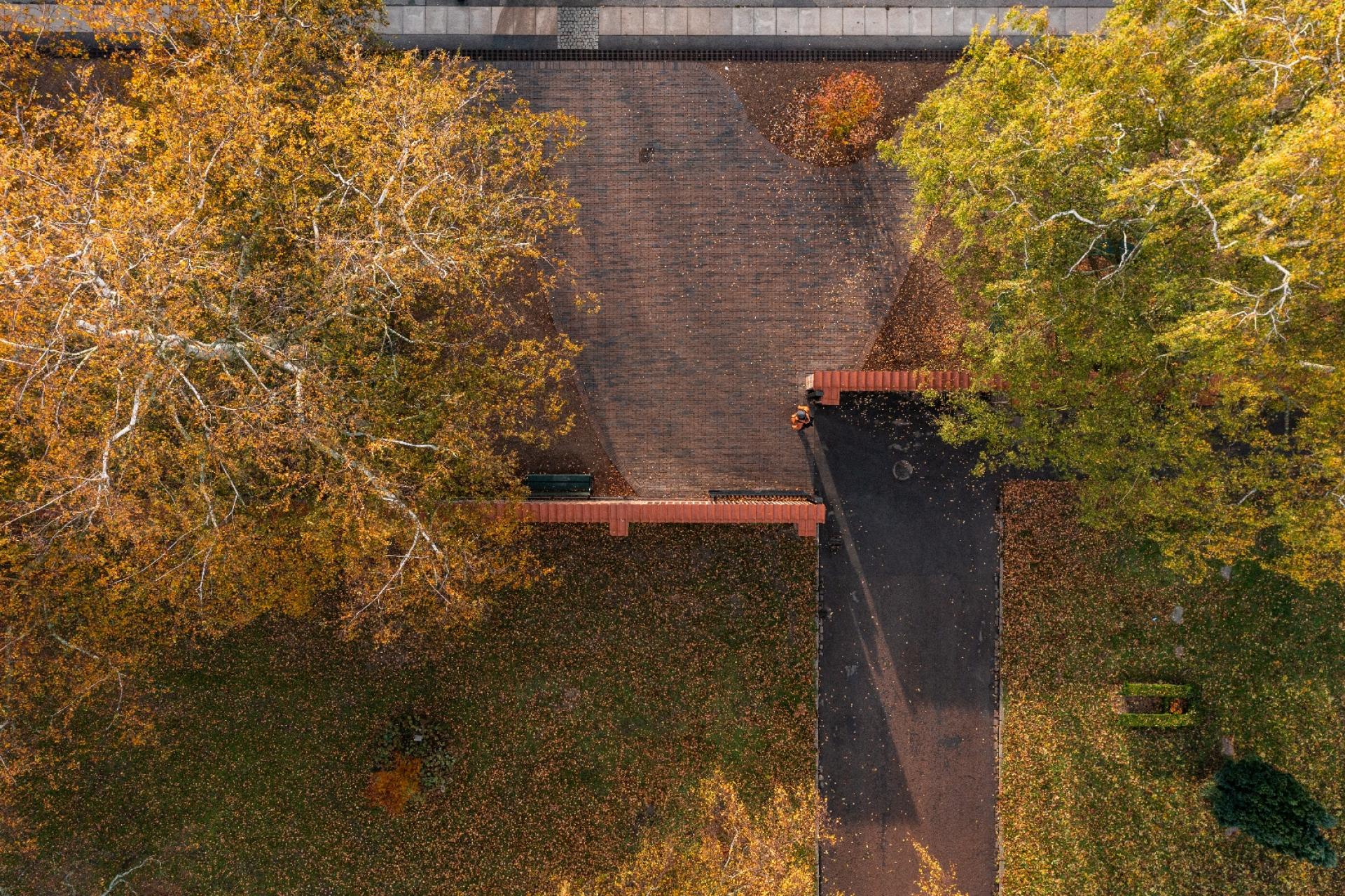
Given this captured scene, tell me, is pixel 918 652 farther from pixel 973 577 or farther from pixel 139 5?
pixel 139 5

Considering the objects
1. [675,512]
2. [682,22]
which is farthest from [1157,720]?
[682,22]

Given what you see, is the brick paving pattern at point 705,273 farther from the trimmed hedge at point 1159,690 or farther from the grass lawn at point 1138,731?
the trimmed hedge at point 1159,690

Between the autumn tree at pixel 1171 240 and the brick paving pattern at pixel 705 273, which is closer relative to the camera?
the autumn tree at pixel 1171 240

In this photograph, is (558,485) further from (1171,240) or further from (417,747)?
(1171,240)

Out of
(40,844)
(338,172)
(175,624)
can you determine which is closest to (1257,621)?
(338,172)

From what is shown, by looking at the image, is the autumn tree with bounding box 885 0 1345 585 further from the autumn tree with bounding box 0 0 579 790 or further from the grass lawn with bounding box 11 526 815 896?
the autumn tree with bounding box 0 0 579 790

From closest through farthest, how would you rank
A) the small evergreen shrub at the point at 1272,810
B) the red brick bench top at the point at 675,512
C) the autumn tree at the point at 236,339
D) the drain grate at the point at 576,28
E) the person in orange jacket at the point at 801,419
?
the autumn tree at the point at 236,339 < the small evergreen shrub at the point at 1272,810 < the red brick bench top at the point at 675,512 < the person in orange jacket at the point at 801,419 < the drain grate at the point at 576,28

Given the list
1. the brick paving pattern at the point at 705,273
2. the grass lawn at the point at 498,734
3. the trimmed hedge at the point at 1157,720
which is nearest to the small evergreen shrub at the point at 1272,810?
the trimmed hedge at the point at 1157,720
